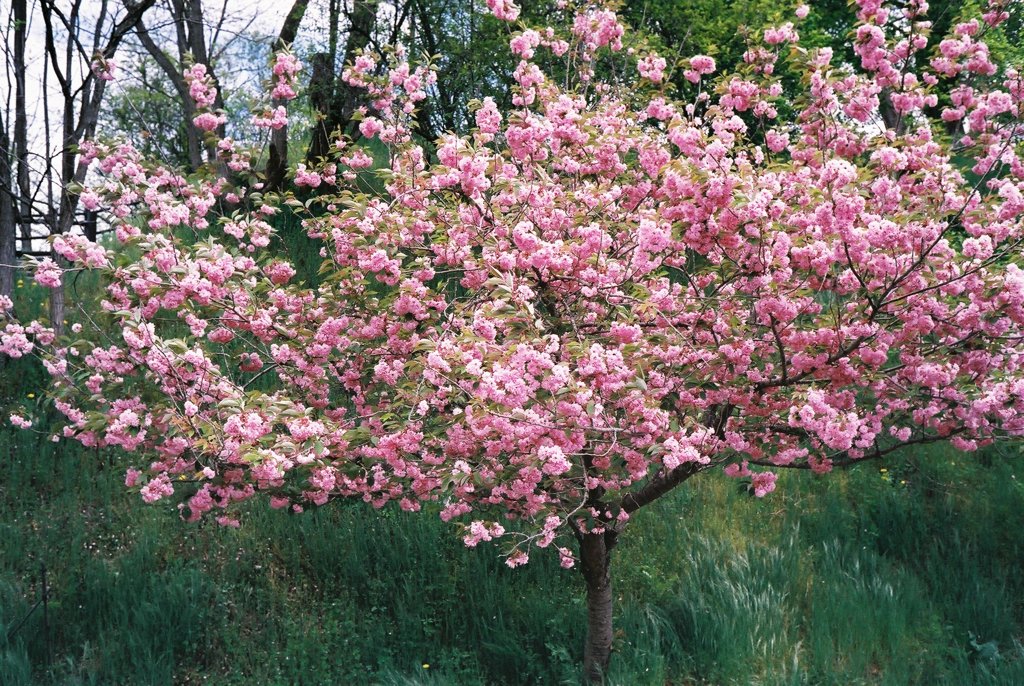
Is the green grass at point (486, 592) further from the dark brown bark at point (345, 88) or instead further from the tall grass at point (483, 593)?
the dark brown bark at point (345, 88)

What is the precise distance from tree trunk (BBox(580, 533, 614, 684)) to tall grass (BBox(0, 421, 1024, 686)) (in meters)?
0.16

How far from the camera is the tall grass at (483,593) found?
609cm

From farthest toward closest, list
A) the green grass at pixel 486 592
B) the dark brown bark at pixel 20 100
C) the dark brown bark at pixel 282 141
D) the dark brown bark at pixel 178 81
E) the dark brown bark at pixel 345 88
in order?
the dark brown bark at pixel 282 141 → the dark brown bark at pixel 345 88 → the dark brown bark at pixel 178 81 → the dark brown bark at pixel 20 100 → the green grass at pixel 486 592

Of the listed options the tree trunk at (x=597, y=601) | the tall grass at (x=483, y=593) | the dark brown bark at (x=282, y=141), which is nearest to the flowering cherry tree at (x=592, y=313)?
the tree trunk at (x=597, y=601)

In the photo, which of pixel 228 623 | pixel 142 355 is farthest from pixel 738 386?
pixel 228 623

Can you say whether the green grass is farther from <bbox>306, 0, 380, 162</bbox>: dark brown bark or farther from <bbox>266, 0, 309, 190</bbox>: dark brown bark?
<bbox>306, 0, 380, 162</bbox>: dark brown bark

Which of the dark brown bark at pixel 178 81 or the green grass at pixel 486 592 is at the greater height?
the dark brown bark at pixel 178 81

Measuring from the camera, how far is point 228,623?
21.5ft

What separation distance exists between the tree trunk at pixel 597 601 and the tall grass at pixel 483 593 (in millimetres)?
156

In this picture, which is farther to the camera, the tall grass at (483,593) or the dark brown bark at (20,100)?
the dark brown bark at (20,100)

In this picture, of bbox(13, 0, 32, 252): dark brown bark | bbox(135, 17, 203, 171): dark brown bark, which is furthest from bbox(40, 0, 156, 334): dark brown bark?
bbox(135, 17, 203, 171): dark brown bark

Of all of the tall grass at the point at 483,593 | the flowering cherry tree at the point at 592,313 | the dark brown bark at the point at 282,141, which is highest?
the dark brown bark at the point at 282,141

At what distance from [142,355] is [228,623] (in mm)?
2637

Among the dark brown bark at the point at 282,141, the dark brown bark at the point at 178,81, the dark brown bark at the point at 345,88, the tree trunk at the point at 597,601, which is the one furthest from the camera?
the dark brown bark at the point at 282,141
